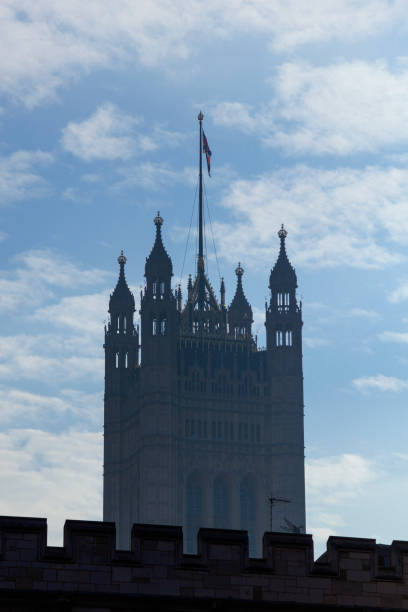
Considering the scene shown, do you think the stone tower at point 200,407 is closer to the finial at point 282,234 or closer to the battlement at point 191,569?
the finial at point 282,234

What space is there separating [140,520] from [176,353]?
13.5 meters

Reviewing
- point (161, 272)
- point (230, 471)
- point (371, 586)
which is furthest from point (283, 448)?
point (371, 586)

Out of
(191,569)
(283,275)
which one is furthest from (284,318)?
(191,569)

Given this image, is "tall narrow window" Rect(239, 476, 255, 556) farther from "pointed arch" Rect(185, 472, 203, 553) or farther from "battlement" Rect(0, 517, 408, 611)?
"battlement" Rect(0, 517, 408, 611)

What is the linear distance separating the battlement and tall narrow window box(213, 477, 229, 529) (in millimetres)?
117916

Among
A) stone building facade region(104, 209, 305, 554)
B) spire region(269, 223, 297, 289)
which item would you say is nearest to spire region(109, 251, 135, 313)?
stone building facade region(104, 209, 305, 554)

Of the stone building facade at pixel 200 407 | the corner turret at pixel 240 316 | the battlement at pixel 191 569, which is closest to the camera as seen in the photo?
the battlement at pixel 191 569

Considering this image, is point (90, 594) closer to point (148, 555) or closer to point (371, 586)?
point (148, 555)

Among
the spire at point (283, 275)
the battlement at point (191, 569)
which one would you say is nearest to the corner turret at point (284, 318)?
the spire at point (283, 275)

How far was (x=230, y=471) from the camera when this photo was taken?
471ft

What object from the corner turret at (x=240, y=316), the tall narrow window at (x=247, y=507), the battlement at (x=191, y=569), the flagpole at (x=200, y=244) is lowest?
the battlement at (x=191, y=569)

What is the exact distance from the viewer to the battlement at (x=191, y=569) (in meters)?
21.4

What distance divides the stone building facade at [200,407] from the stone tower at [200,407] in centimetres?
8

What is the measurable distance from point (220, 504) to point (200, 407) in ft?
26.0
